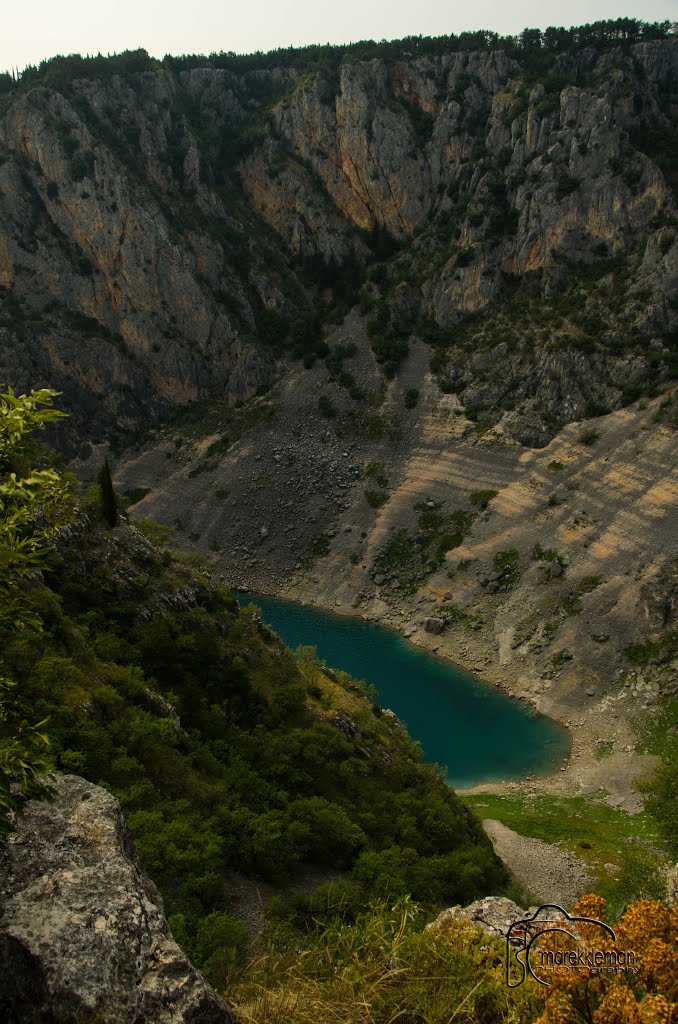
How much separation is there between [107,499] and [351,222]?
286ft

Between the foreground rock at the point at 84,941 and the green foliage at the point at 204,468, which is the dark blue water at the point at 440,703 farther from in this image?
the foreground rock at the point at 84,941

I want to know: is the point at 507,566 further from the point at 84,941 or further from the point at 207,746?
the point at 84,941

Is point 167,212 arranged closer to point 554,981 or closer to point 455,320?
point 455,320

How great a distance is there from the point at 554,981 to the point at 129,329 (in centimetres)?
9848

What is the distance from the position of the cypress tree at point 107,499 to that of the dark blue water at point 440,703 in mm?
30422

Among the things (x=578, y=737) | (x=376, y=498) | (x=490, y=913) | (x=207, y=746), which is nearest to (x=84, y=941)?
(x=490, y=913)

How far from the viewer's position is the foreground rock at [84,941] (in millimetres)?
6785

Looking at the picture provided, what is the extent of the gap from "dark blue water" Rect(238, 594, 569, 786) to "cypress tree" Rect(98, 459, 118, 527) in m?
30.4

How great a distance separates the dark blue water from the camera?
47.8m

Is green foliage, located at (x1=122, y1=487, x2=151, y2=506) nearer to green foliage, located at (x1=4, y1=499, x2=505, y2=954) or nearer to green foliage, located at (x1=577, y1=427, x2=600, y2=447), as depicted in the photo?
green foliage, located at (x1=577, y1=427, x2=600, y2=447)

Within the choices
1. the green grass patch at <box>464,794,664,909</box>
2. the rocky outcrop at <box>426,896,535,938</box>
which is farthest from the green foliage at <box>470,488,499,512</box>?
the rocky outcrop at <box>426,896,535,938</box>

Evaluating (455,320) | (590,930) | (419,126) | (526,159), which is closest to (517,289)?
(455,320)

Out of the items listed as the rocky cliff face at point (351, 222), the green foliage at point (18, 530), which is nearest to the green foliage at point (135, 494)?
the rocky cliff face at point (351, 222)

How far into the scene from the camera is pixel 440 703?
54875mm
